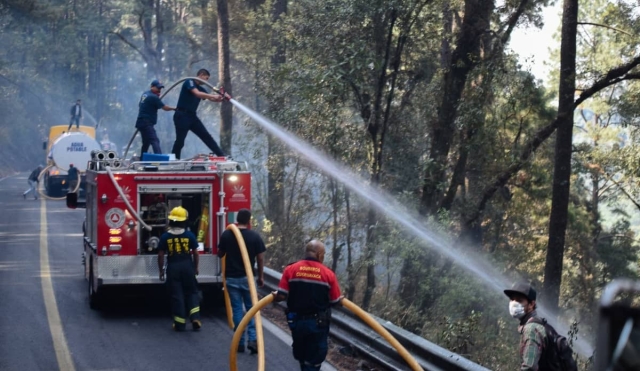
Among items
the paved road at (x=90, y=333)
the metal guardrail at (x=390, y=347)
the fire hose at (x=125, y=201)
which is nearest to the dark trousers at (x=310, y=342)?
the metal guardrail at (x=390, y=347)

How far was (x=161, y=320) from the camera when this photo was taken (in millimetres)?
12102

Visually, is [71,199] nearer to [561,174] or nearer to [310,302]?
[310,302]

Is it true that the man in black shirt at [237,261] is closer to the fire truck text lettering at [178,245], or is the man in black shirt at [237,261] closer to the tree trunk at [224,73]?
the fire truck text lettering at [178,245]

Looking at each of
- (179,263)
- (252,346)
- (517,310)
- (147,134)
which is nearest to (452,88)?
(147,134)

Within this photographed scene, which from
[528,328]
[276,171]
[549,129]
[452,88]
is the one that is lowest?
[276,171]

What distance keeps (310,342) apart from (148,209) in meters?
5.54

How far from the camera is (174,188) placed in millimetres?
11969

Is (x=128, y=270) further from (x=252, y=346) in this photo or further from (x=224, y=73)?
(x=224, y=73)

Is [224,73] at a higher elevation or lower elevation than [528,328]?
higher

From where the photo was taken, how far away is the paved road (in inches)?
Result: 383

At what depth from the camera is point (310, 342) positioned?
7551 millimetres

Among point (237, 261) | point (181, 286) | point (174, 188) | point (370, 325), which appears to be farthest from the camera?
point (174, 188)

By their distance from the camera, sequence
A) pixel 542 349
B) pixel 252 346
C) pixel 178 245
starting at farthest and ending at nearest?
pixel 178 245 → pixel 252 346 → pixel 542 349

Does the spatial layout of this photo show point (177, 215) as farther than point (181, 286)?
No
